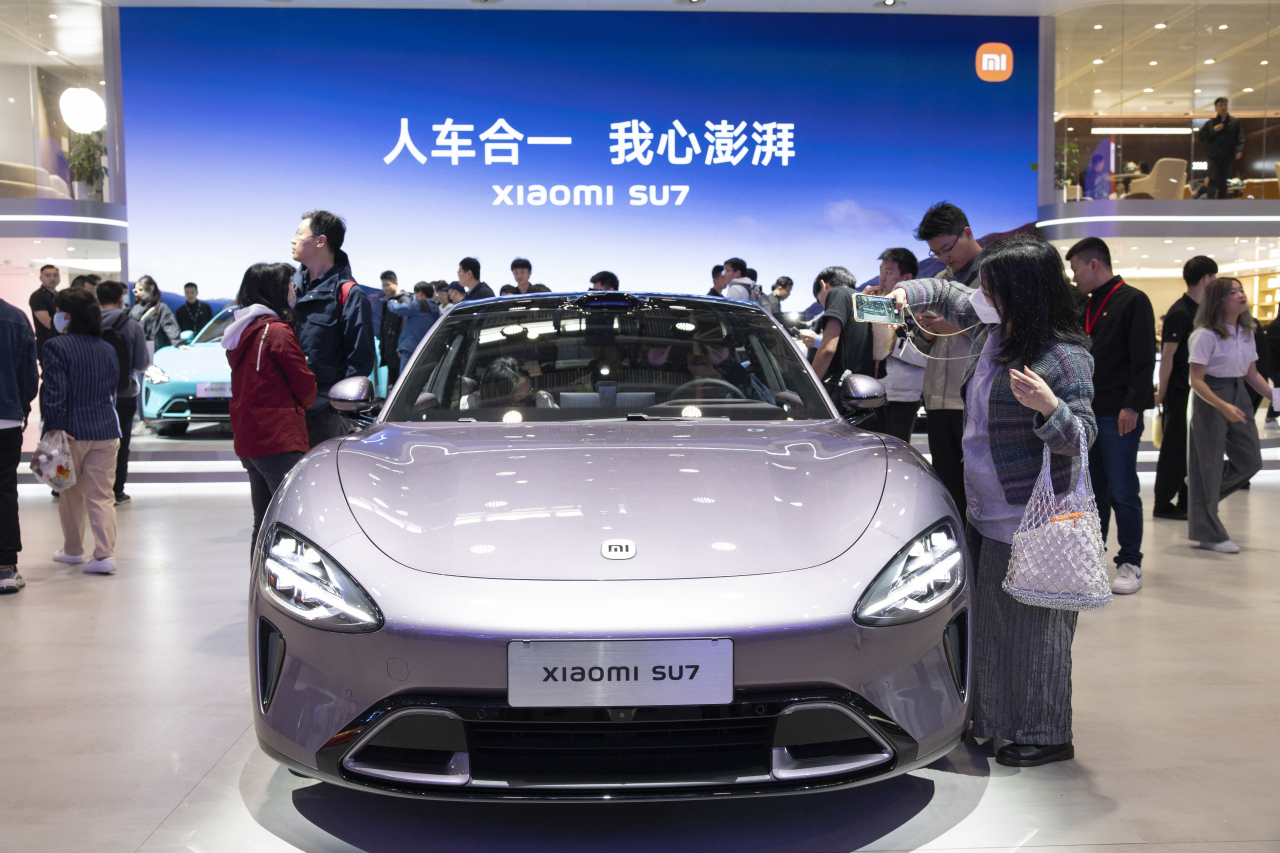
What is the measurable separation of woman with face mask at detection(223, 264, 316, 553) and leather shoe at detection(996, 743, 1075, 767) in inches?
102

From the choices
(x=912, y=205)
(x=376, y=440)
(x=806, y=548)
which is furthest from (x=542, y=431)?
(x=912, y=205)

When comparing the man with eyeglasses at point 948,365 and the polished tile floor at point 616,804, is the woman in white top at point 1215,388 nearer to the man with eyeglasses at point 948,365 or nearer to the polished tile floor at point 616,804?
the polished tile floor at point 616,804

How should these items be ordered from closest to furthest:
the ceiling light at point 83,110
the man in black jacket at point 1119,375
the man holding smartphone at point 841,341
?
1. the man in black jacket at point 1119,375
2. the man holding smartphone at point 841,341
3. the ceiling light at point 83,110

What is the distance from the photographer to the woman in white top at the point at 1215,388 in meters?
5.12

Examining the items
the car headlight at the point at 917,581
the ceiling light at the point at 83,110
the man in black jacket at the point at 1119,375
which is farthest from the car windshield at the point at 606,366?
the ceiling light at the point at 83,110

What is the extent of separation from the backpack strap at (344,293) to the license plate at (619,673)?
251 centimetres

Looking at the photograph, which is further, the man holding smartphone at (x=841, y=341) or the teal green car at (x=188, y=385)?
the teal green car at (x=188, y=385)

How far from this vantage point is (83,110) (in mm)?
11477

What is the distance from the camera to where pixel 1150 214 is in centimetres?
1226

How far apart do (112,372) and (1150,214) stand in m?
11.8

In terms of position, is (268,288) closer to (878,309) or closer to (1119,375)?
(878,309)

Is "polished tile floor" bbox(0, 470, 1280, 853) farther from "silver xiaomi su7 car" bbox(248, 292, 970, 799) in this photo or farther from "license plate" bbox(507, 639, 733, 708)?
"license plate" bbox(507, 639, 733, 708)

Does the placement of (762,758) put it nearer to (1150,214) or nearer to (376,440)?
(376,440)

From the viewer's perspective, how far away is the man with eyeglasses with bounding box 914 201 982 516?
3.52m
